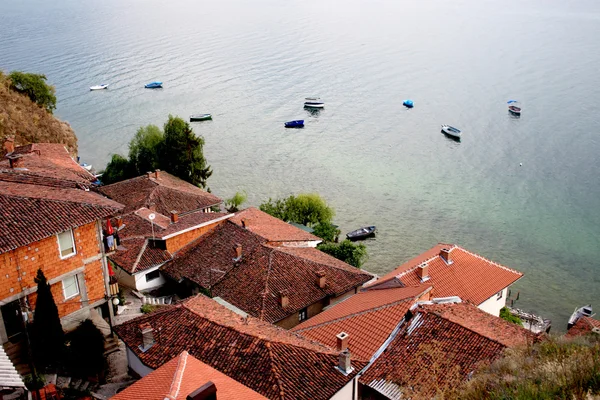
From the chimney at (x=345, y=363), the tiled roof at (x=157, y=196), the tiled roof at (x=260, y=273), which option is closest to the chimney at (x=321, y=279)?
the tiled roof at (x=260, y=273)

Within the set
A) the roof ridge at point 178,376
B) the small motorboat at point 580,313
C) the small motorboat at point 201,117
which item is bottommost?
the small motorboat at point 580,313

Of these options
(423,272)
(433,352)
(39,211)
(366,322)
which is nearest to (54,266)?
(39,211)

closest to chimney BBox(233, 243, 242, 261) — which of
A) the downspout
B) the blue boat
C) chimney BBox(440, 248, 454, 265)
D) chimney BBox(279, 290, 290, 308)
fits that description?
chimney BBox(279, 290, 290, 308)

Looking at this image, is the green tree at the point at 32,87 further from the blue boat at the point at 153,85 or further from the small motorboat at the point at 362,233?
the blue boat at the point at 153,85

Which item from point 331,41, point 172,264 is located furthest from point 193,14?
point 172,264

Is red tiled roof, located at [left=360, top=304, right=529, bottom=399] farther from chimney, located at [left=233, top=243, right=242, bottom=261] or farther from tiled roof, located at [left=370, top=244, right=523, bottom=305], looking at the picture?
chimney, located at [left=233, top=243, right=242, bottom=261]
